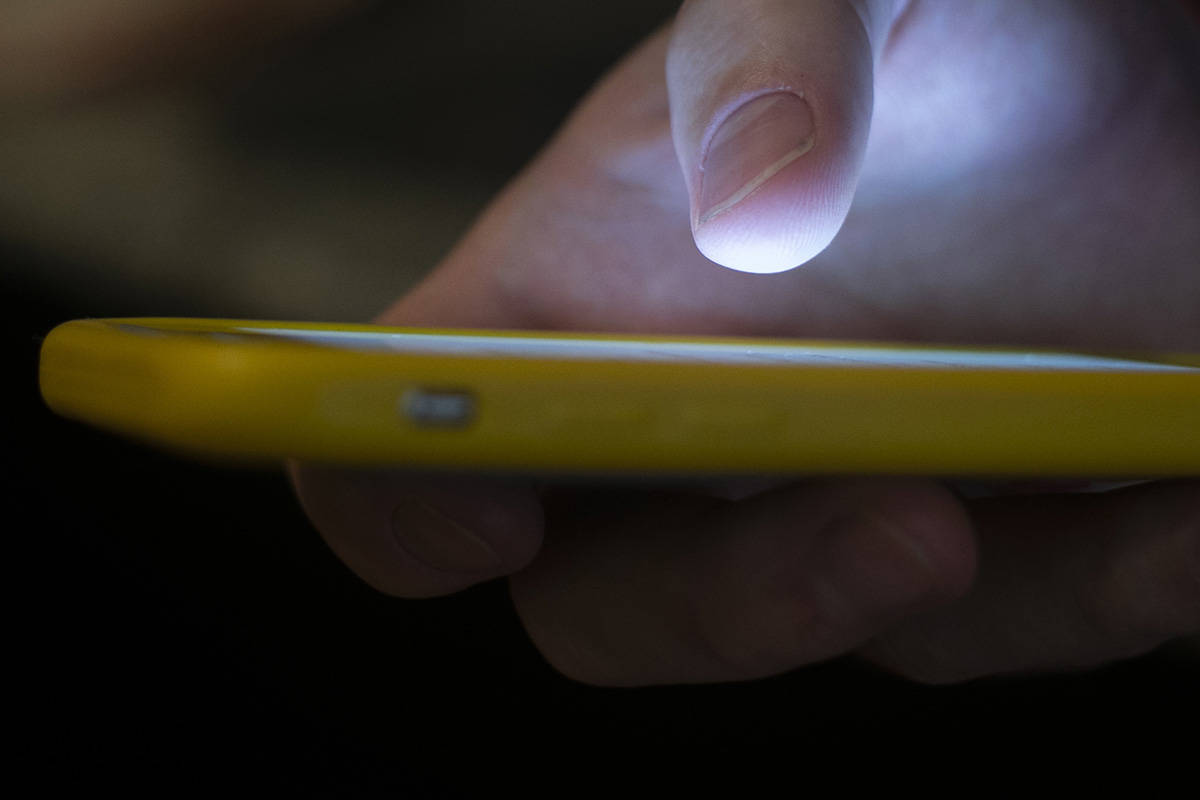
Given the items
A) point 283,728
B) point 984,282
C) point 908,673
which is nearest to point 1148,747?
point 908,673

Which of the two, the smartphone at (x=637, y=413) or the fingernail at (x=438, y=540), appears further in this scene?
the fingernail at (x=438, y=540)

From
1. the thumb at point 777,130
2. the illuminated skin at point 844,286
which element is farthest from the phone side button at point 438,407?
the thumb at point 777,130

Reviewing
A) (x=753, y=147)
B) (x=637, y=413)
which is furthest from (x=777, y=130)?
(x=637, y=413)

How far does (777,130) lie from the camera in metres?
0.50

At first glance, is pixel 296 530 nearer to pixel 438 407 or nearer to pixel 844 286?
pixel 844 286

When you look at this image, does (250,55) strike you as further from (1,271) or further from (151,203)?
(1,271)

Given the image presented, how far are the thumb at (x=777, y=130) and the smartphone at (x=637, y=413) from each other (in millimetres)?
192

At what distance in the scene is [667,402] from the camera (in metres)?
0.30

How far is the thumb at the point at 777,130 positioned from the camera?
1.64 ft

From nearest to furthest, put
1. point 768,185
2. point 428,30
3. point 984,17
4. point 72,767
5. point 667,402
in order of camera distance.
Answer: point 667,402 < point 768,185 < point 72,767 < point 984,17 < point 428,30

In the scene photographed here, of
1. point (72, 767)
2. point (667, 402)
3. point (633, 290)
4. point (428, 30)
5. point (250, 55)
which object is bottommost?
point (72, 767)

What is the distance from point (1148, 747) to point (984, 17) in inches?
22.1

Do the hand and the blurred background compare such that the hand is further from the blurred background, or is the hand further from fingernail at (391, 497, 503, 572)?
the blurred background

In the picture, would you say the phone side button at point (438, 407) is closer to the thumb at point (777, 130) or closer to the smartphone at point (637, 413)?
the smartphone at point (637, 413)
